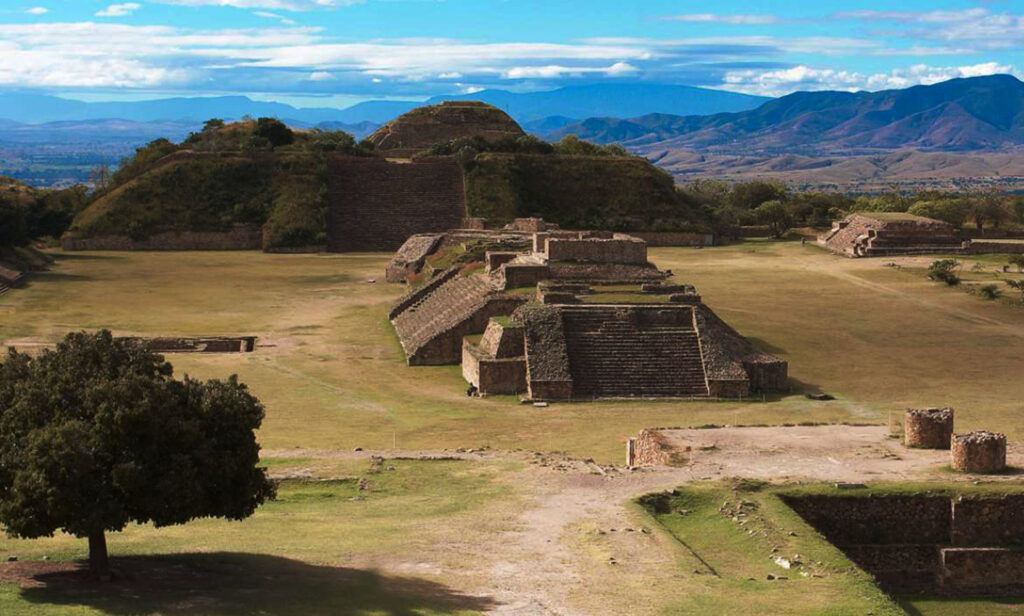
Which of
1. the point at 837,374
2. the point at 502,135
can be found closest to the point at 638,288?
the point at 837,374

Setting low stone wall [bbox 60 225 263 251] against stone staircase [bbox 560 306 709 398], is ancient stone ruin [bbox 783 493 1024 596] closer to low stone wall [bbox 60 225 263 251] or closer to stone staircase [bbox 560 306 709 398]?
stone staircase [bbox 560 306 709 398]

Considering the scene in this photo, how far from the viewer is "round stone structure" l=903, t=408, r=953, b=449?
25047 millimetres

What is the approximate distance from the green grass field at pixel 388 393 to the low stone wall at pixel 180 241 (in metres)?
3.67

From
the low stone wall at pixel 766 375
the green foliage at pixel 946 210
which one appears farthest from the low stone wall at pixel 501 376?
the green foliage at pixel 946 210

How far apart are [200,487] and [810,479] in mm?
10426

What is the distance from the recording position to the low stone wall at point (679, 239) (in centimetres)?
7819

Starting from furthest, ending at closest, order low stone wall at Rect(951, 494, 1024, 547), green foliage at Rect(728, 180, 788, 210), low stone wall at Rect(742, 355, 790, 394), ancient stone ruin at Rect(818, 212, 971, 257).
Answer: green foliage at Rect(728, 180, 788, 210) → ancient stone ruin at Rect(818, 212, 971, 257) → low stone wall at Rect(742, 355, 790, 394) → low stone wall at Rect(951, 494, 1024, 547)

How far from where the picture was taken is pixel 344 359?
39.5 metres

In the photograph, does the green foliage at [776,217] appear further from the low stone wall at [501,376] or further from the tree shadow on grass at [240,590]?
the tree shadow on grass at [240,590]

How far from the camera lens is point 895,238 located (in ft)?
229

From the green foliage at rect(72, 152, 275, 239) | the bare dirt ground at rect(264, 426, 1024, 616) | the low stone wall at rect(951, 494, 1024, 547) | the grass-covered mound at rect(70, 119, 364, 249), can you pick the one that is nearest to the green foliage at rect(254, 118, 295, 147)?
the grass-covered mound at rect(70, 119, 364, 249)

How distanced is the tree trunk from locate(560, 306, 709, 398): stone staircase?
1847 centimetres

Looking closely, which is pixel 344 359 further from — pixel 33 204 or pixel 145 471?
pixel 33 204

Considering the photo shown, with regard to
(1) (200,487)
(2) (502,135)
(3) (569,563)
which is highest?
(2) (502,135)
